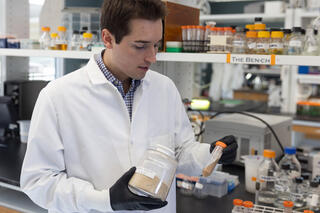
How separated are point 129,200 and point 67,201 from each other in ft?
0.80

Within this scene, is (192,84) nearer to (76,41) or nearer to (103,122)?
(76,41)

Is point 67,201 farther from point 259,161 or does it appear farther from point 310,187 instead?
point 310,187

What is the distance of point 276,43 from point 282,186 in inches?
25.0

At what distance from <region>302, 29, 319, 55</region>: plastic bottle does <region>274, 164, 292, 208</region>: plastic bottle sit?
526 mm

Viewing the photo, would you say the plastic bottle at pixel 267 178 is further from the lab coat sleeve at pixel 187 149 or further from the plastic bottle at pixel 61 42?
the plastic bottle at pixel 61 42

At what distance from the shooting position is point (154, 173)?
3.67 ft

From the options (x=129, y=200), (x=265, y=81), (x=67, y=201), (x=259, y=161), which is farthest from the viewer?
(x=265, y=81)

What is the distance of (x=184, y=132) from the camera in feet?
5.32

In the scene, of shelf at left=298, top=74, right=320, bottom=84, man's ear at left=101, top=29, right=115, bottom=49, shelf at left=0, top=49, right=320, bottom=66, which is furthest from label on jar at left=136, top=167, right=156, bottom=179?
shelf at left=298, top=74, right=320, bottom=84

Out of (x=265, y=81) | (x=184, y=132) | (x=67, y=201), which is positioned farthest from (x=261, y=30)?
(x=265, y=81)

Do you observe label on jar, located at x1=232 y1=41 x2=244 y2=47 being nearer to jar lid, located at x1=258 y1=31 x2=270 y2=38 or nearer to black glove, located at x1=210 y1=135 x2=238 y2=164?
jar lid, located at x1=258 y1=31 x2=270 y2=38

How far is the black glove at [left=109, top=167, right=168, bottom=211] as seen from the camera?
45.7 inches

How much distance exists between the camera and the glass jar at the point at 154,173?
3.68 ft

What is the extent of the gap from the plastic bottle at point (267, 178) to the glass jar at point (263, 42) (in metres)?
0.49
